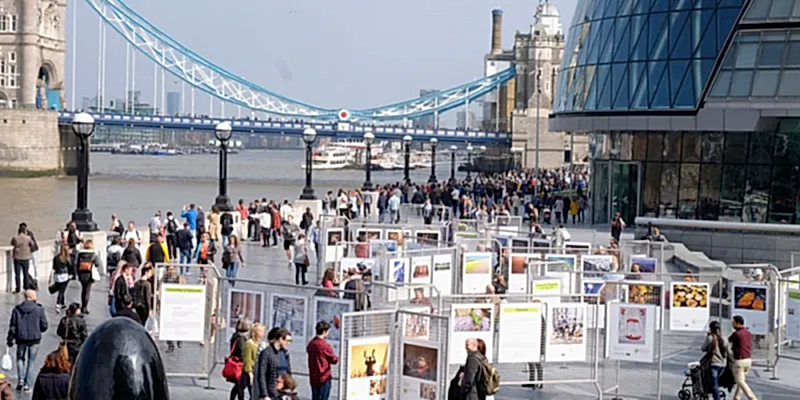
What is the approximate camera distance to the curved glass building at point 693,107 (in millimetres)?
32781

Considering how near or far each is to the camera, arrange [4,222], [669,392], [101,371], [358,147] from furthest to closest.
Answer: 1. [358,147]
2. [4,222]
3. [669,392]
4. [101,371]

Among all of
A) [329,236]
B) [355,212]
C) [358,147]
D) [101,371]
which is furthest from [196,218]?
[358,147]

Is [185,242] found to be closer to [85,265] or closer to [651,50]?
[85,265]

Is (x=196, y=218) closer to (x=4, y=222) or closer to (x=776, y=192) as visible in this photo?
(x=776, y=192)

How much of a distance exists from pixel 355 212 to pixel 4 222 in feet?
65.6

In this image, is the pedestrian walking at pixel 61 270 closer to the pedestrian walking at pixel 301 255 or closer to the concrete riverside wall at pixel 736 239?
the pedestrian walking at pixel 301 255

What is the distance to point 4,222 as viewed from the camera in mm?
51688

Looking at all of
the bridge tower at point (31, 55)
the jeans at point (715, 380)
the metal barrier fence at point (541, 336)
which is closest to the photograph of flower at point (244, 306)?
the metal barrier fence at point (541, 336)

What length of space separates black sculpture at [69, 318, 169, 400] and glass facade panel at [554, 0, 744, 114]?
3036 centimetres

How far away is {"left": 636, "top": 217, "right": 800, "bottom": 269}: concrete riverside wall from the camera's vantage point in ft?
97.0

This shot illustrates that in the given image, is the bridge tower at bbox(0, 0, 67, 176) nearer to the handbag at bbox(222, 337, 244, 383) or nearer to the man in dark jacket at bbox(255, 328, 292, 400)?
the handbag at bbox(222, 337, 244, 383)

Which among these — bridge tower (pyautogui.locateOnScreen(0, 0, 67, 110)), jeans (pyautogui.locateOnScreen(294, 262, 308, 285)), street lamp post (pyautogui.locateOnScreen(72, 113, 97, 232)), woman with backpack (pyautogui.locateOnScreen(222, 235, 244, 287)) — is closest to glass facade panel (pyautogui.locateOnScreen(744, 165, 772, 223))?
jeans (pyautogui.locateOnScreen(294, 262, 308, 285))

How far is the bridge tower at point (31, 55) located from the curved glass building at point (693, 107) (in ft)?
274

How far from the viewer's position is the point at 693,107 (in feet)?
113
